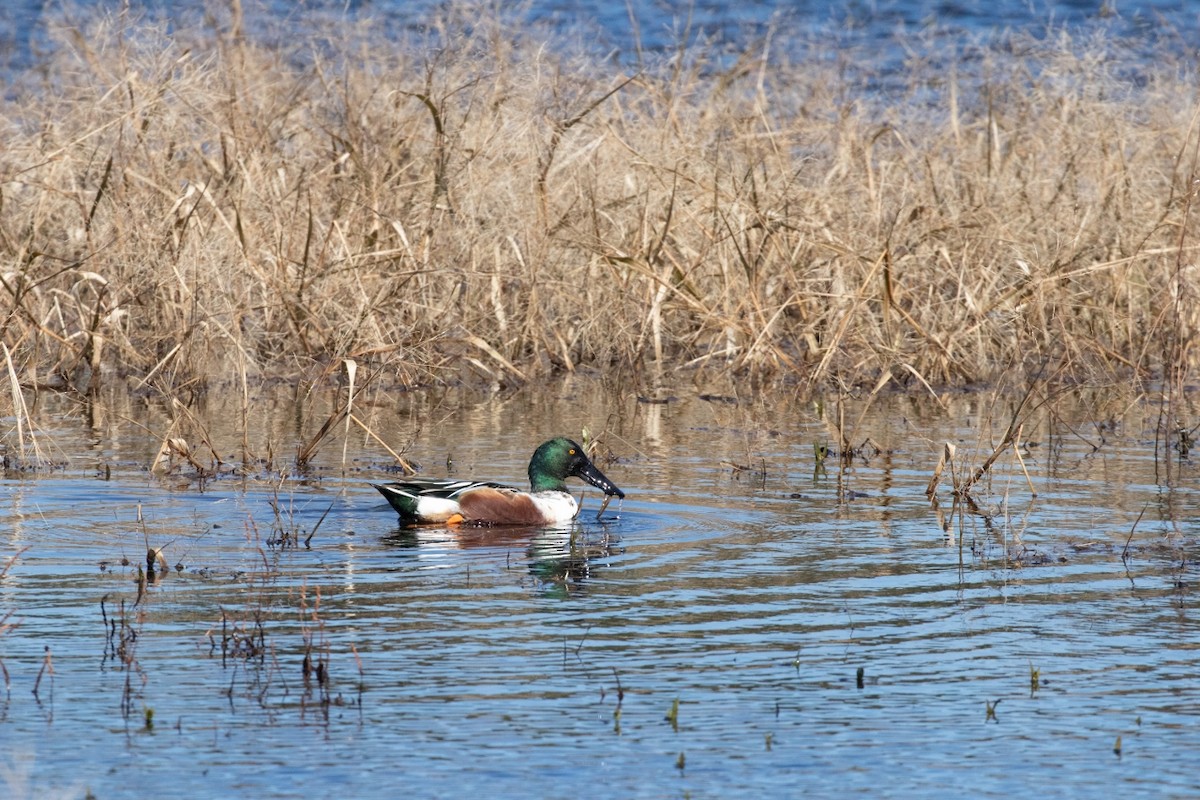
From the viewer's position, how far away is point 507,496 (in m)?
10.3

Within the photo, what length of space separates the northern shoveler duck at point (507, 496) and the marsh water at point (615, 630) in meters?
0.15

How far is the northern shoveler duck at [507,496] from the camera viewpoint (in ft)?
32.6

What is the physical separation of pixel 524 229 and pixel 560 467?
179 inches

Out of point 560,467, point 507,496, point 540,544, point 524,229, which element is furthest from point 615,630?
point 524,229

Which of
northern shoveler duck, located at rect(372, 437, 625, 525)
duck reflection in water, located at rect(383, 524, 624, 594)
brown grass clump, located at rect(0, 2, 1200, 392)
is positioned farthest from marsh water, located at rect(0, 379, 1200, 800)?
brown grass clump, located at rect(0, 2, 1200, 392)

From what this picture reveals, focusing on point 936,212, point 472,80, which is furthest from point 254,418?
point 936,212

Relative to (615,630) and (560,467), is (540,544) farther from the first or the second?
(615,630)

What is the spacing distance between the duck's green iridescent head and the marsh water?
227 millimetres

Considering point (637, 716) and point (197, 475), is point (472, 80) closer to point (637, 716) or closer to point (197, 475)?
point (197, 475)

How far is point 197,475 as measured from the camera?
35.8 ft

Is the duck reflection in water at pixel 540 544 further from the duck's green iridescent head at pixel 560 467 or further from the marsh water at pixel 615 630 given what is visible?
the duck's green iridescent head at pixel 560 467

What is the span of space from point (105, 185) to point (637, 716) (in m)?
8.93

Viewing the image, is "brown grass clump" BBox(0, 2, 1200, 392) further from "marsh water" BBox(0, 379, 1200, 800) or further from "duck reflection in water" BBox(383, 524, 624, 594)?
"duck reflection in water" BBox(383, 524, 624, 594)

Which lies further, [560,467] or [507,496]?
[560,467]
